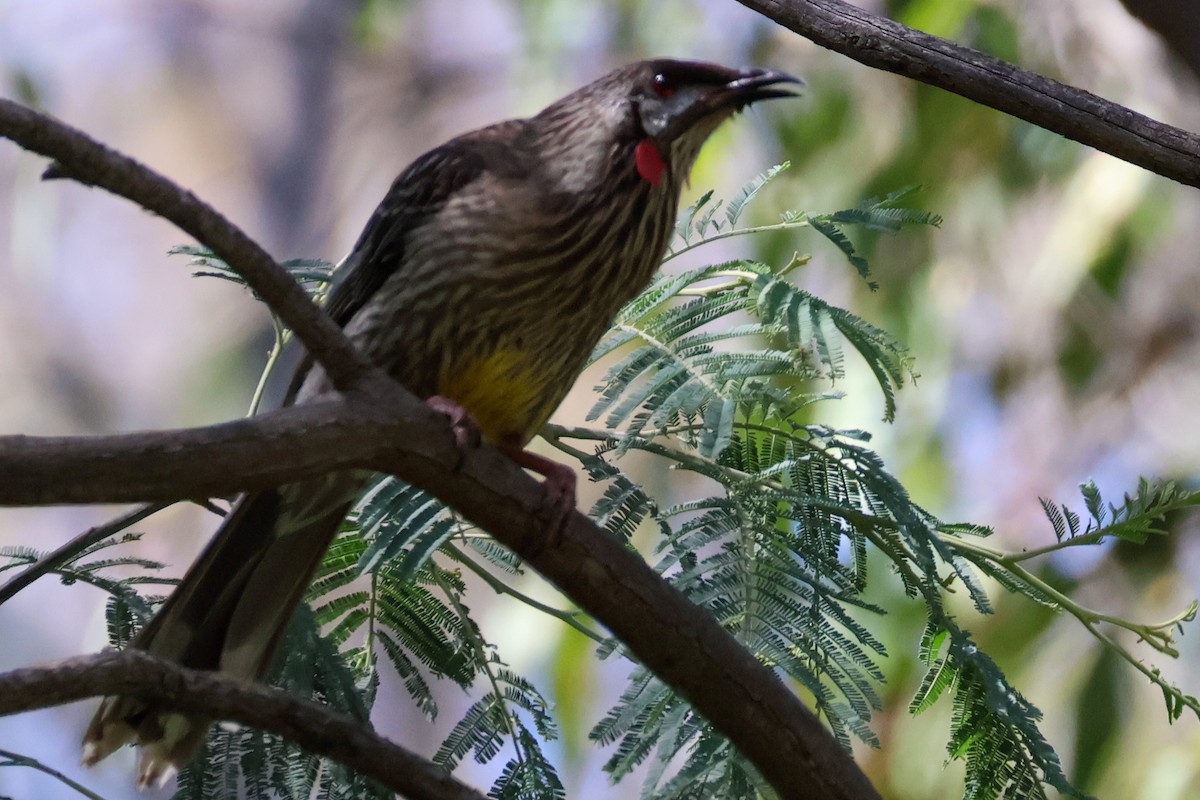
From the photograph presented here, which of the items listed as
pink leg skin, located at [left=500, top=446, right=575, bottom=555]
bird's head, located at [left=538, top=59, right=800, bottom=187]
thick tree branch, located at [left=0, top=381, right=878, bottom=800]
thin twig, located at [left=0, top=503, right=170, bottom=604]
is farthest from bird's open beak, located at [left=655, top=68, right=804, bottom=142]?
thin twig, located at [left=0, top=503, right=170, bottom=604]

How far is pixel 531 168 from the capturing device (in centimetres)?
265

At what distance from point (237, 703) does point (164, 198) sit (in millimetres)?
677

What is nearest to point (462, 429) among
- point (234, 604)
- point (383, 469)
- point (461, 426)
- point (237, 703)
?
point (461, 426)

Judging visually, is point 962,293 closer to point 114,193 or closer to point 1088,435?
point 1088,435

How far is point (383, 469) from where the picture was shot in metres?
1.84

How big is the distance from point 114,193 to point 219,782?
3.84 feet

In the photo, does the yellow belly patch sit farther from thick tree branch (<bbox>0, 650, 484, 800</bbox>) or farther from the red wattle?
thick tree branch (<bbox>0, 650, 484, 800</bbox>)

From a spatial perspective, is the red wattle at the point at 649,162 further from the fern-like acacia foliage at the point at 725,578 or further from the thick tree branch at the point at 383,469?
the thick tree branch at the point at 383,469

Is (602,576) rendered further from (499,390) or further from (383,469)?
(499,390)

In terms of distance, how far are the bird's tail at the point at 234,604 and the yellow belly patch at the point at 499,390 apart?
A: 0.27 metres

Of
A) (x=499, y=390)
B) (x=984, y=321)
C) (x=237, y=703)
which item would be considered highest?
(x=984, y=321)

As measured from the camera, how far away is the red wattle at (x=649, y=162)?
2.58 meters

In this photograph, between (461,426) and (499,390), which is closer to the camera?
(461,426)

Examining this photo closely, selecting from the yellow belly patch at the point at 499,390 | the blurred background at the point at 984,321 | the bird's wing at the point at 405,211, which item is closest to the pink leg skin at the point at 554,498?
the yellow belly patch at the point at 499,390
